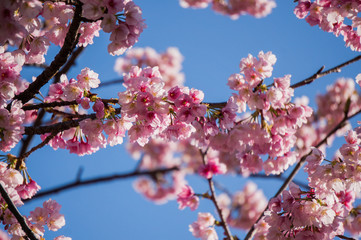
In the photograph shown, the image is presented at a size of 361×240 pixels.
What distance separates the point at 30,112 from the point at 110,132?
33.3 inches

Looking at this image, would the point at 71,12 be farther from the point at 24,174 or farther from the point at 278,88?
the point at 278,88

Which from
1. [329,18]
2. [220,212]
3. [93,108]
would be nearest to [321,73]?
[329,18]

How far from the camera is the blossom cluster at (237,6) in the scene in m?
8.39

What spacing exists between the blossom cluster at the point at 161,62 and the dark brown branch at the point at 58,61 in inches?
247

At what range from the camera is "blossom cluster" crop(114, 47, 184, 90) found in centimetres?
880

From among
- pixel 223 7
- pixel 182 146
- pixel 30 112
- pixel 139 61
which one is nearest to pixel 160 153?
pixel 182 146

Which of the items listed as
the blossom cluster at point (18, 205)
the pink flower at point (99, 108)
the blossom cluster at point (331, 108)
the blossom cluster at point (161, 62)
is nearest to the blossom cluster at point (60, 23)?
the pink flower at point (99, 108)

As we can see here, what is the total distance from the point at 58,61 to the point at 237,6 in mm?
7465

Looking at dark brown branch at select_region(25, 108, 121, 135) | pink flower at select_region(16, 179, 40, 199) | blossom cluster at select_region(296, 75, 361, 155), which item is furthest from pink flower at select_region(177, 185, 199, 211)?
blossom cluster at select_region(296, 75, 361, 155)

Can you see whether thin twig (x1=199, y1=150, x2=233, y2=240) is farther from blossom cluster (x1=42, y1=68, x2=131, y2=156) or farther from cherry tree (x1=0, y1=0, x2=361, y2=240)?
blossom cluster (x1=42, y1=68, x2=131, y2=156)

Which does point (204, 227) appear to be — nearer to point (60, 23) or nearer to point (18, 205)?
point (18, 205)

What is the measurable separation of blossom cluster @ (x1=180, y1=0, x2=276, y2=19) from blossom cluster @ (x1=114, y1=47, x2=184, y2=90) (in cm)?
Result: 150

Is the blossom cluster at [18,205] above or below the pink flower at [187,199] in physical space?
below

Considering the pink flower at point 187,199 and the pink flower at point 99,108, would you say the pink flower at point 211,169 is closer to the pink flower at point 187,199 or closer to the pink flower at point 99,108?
the pink flower at point 187,199
